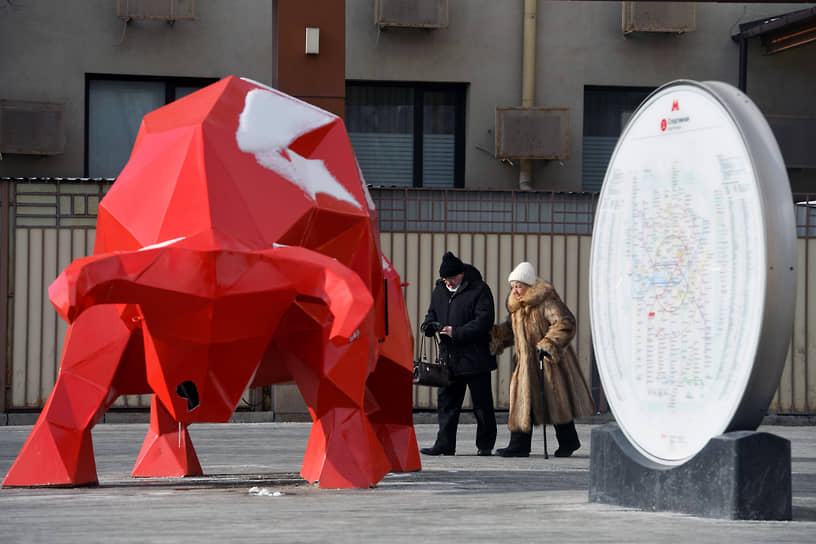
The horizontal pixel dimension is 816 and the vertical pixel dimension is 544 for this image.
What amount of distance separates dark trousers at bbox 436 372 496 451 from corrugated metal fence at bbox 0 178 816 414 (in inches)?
180

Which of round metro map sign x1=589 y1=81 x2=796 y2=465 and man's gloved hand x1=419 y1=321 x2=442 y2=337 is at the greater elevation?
round metro map sign x1=589 y1=81 x2=796 y2=465

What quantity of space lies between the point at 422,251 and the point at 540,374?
543 centimetres

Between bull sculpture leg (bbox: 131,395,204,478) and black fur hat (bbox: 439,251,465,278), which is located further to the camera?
black fur hat (bbox: 439,251,465,278)

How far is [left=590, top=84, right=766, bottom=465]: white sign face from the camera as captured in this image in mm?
6449

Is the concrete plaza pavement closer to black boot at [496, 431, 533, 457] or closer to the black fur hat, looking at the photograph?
black boot at [496, 431, 533, 457]

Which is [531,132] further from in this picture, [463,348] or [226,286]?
[226,286]

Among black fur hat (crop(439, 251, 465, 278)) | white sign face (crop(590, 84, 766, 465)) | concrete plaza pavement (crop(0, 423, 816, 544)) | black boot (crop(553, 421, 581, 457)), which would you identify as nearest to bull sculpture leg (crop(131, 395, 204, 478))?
concrete plaza pavement (crop(0, 423, 816, 544))

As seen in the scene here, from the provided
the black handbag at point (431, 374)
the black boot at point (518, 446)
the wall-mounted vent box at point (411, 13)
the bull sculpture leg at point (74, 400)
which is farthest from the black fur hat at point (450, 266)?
the wall-mounted vent box at point (411, 13)

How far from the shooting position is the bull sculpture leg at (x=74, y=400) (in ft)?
26.1

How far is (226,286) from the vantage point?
714 cm

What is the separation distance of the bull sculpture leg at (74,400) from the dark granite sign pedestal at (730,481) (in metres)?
3.12

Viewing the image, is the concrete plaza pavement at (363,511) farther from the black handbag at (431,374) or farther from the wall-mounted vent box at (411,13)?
the wall-mounted vent box at (411,13)

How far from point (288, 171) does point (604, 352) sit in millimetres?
2093

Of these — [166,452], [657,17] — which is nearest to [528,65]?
[657,17]
